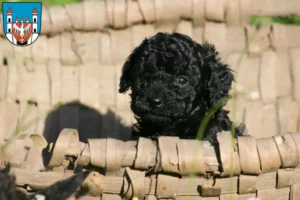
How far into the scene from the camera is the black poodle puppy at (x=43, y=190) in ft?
8.40

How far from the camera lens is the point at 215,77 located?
4184 mm

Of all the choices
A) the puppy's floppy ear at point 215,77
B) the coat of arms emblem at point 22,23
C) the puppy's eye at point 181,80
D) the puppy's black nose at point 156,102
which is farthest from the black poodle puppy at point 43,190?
the coat of arms emblem at point 22,23

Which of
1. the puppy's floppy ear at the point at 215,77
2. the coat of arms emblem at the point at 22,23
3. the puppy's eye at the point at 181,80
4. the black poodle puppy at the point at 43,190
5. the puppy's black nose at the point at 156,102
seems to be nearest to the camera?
the black poodle puppy at the point at 43,190

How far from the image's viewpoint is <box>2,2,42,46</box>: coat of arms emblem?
5316mm

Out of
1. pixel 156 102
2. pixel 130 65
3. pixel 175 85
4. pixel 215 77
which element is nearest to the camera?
pixel 156 102

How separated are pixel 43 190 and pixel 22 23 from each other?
9.57 feet

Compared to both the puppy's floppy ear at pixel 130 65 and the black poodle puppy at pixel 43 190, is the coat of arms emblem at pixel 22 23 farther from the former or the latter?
the black poodle puppy at pixel 43 190

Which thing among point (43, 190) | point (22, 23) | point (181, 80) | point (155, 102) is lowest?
point (43, 190)

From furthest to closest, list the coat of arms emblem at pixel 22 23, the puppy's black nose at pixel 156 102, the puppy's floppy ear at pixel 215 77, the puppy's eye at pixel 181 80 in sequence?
the coat of arms emblem at pixel 22 23
the puppy's floppy ear at pixel 215 77
the puppy's eye at pixel 181 80
the puppy's black nose at pixel 156 102

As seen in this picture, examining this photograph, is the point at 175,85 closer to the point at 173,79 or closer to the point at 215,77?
the point at 173,79

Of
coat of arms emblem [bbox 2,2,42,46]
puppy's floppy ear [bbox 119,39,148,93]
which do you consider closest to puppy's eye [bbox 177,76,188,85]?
puppy's floppy ear [bbox 119,39,148,93]

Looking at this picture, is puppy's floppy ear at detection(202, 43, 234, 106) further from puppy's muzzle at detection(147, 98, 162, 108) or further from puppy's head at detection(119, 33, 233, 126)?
puppy's muzzle at detection(147, 98, 162, 108)

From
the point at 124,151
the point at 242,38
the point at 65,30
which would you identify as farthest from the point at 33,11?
the point at 124,151

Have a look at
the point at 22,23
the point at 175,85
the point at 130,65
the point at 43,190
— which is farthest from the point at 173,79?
the point at 22,23
